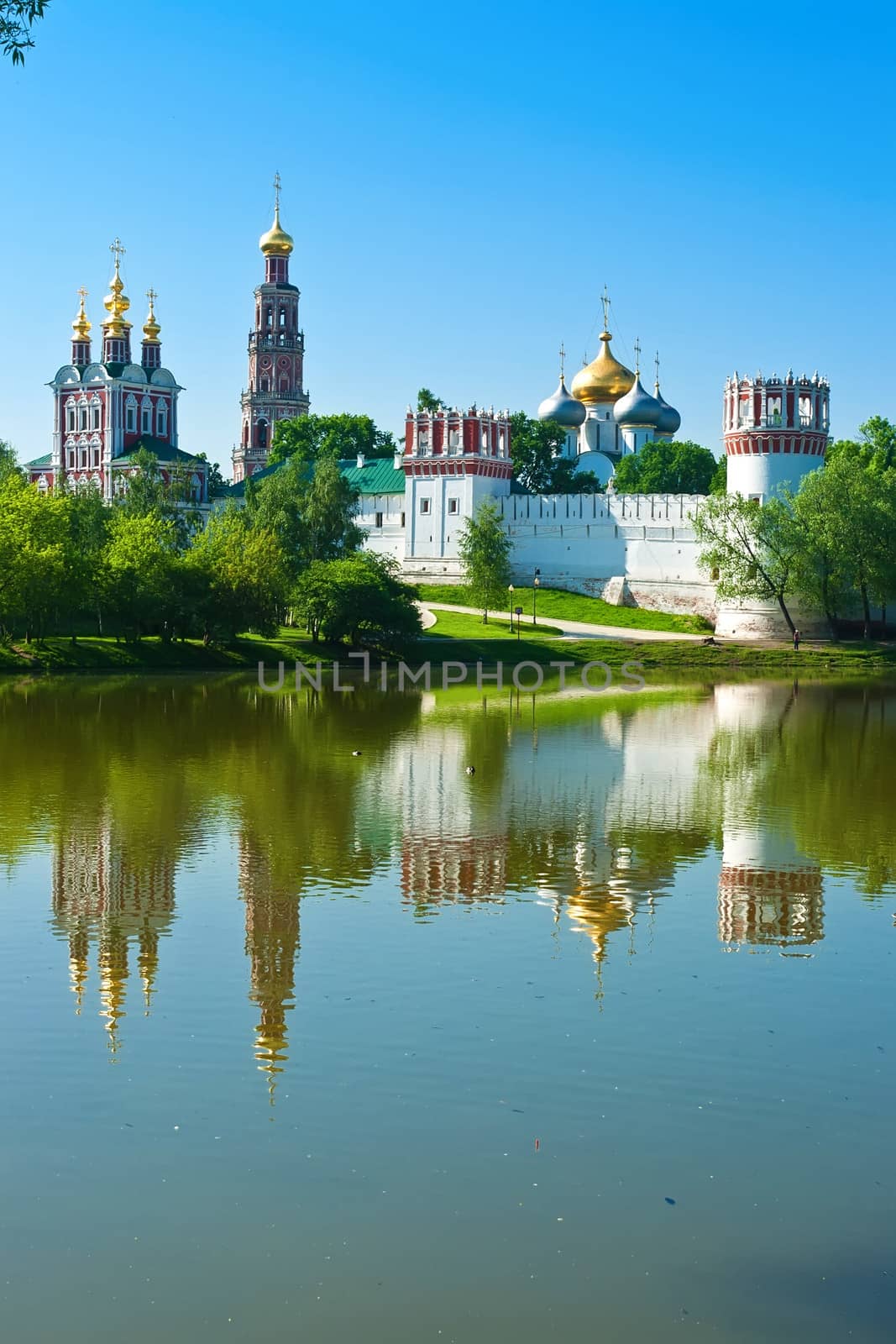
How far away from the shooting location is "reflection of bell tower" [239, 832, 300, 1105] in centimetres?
934

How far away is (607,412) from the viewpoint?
78812 mm

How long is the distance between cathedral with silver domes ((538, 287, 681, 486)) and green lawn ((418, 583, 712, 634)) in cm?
1908

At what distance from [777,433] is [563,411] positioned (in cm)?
2389

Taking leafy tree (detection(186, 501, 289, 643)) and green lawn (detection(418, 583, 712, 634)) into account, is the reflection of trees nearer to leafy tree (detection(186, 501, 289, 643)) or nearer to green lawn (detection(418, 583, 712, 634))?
leafy tree (detection(186, 501, 289, 643))

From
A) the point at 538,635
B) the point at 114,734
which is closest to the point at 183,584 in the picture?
the point at 538,635

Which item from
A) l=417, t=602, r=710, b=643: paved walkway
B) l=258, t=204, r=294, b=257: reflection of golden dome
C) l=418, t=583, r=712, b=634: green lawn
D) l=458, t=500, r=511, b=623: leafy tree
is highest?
l=258, t=204, r=294, b=257: reflection of golden dome

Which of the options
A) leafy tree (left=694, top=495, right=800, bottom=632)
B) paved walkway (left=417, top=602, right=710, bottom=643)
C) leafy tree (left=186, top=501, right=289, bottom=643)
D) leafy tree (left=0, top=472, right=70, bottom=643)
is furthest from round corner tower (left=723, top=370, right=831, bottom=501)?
leafy tree (left=0, top=472, right=70, bottom=643)

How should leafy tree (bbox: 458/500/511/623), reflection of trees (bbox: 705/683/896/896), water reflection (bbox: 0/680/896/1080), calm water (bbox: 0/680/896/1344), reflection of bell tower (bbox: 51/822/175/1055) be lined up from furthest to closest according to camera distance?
leafy tree (bbox: 458/500/511/623), reflection of trees (bbox: 705/683/896/896), water reflection (bbox: 0/680/896/1080), reflection of bell tower (bbox: 51/822/175/1055), calm water (bbox: 0/680/896/1344)

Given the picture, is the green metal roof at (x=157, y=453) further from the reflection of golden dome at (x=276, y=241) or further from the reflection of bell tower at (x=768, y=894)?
the reflection of bell tower at (x=768, y=894)

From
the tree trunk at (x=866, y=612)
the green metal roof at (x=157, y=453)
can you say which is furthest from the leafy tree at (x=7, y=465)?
the tree trunk at (x=866, y=612)

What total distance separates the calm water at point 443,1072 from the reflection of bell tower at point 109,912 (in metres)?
0.05

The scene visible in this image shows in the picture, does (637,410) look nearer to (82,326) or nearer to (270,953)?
(82,326)

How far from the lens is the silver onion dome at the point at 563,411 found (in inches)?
3056

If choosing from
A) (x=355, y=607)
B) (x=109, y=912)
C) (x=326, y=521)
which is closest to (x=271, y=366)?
(x=326, y=521)
